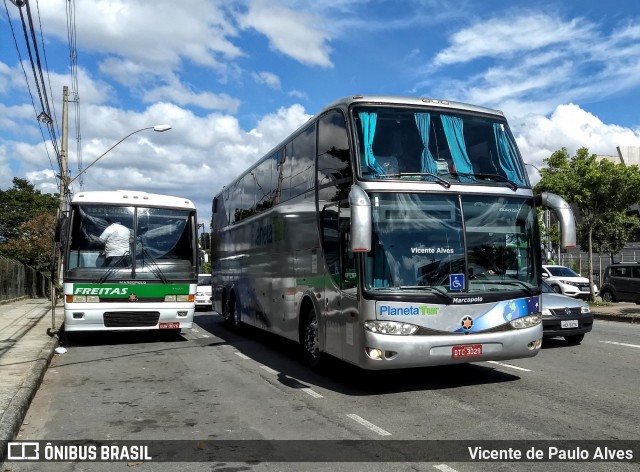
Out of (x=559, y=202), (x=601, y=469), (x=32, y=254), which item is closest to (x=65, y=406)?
(x=601, y=469)

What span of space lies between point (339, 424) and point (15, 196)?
66.6 meters

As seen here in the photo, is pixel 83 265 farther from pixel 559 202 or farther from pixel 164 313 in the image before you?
pixel 559 202

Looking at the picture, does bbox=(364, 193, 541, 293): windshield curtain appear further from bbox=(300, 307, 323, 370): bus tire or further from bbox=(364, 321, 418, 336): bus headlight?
bbox=(300, 307, 323, 370): bus tire

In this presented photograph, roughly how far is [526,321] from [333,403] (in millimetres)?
2693

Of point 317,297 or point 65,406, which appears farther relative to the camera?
point 317,297

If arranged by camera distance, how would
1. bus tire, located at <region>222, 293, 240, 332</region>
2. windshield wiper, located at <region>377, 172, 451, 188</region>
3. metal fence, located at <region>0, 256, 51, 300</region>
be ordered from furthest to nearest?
metal fence, located at <region>0, 256, 51, 300</region>, bus tire, located at <region>222, 293, 240, 332</region>, windshield wiper, located at <region>377, 172, 451, 188</region>

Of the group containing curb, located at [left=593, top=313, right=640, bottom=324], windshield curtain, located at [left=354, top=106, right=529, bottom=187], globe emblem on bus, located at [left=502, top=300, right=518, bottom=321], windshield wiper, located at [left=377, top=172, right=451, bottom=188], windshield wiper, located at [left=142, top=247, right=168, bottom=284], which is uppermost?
windshield curtain, located at [left=354, top=106, right=529, bottom=187]

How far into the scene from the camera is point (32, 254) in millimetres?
53562

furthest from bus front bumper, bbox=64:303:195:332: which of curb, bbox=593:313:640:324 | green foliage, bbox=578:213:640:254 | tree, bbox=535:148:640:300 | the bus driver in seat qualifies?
green foliage, bbox=578:213:640:254

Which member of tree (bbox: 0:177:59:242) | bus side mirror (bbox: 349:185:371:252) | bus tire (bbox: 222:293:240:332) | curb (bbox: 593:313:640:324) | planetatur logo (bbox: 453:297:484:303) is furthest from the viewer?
tree (bbox: 0:177:59:242)

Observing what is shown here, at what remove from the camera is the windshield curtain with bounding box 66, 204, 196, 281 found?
41.1 ft

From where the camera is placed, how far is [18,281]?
109 ft

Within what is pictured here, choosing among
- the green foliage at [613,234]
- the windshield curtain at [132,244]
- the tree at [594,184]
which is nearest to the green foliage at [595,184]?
the tree at [594,184]

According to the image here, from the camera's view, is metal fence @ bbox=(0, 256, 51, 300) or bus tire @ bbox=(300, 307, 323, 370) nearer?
bus tire @ bbox=(300, 307, 323, 370)
